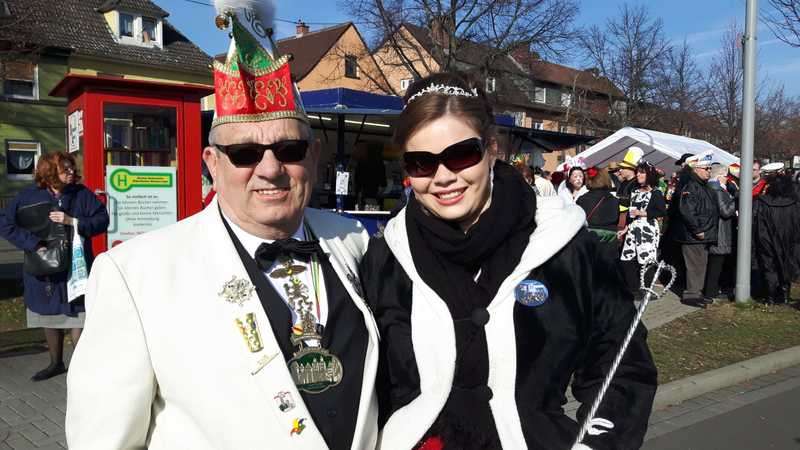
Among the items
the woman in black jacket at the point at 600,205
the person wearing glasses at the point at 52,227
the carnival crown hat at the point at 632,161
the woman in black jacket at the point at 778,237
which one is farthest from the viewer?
the carnival crown hat at the point at 632,161

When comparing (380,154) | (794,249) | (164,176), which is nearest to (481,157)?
(164,176)

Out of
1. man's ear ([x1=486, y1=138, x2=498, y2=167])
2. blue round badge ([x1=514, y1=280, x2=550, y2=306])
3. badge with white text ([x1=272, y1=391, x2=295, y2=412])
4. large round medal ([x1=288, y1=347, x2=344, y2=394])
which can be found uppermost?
man's ear ([x1=486, y1=138, x2=498, y2=167])

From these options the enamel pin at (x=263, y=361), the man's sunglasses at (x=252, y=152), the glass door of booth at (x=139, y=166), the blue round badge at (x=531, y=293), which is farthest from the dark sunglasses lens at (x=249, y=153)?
the glass door of booth at (x=139, y=166)

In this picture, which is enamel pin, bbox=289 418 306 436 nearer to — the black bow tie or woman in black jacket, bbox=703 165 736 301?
the black bow tie

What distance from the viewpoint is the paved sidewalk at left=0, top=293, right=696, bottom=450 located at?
14.2 ft

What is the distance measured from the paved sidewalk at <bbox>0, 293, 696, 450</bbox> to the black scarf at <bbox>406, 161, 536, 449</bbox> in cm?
346

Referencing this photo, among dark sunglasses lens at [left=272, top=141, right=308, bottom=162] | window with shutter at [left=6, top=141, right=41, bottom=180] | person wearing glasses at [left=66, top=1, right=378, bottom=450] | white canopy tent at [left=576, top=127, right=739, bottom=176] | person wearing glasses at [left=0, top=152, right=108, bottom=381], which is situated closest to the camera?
person wearing glasses at [left=66, top=1, right=378, bottom=450]

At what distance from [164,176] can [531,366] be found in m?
6.08

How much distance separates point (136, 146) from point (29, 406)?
9.94 feet

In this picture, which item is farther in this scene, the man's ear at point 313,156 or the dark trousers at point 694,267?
the dark trousers at point 694,267

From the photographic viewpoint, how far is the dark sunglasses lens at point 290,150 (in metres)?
1.88

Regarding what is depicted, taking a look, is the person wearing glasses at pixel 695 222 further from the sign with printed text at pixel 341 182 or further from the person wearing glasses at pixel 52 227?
the person wearing glasses at pixel 52 227

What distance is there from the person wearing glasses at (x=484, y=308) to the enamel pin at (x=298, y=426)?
0.32m

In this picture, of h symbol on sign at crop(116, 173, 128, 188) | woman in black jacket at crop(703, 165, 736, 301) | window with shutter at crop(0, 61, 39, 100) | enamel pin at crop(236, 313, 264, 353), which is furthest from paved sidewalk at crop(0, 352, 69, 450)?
window with shutter at crop(0, 61, 39, 100)
